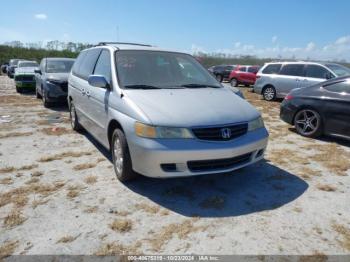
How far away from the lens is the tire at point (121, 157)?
3998 mm

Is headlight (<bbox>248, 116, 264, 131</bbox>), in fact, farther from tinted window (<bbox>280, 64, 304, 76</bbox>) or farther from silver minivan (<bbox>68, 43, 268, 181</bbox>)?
tinted window (<bbox>280, 64, 304, 76</bbox>)

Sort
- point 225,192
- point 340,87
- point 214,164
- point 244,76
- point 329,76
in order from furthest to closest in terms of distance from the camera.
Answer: point 244,76 < point 329,76 < point 340,87 < point 225,192 < point 214,164

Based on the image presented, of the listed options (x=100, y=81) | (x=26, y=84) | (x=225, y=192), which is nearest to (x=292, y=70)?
(x=225, y=192)

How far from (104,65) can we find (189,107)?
6.05ft

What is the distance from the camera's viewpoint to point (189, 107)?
393 centimetres

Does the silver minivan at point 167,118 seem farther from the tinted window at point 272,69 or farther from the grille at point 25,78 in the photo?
the grille at point 25,78

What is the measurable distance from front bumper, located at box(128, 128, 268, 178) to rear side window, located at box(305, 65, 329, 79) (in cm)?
898

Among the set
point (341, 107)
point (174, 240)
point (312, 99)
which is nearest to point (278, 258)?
point (174, 240)

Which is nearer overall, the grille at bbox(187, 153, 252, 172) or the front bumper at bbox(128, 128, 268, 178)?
the front bumper at bbox(128, 128, 268, 178)

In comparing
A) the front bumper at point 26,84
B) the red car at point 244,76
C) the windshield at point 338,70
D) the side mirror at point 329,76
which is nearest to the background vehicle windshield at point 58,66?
the front bumper at point 26,84

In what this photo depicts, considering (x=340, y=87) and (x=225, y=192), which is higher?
(x=340, y=87)

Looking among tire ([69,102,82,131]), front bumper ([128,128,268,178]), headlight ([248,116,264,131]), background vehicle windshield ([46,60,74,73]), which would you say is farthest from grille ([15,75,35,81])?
headlight ([248,116,264,131])

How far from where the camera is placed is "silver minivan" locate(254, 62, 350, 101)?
11.5 m

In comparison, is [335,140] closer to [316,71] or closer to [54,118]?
[316,71]
